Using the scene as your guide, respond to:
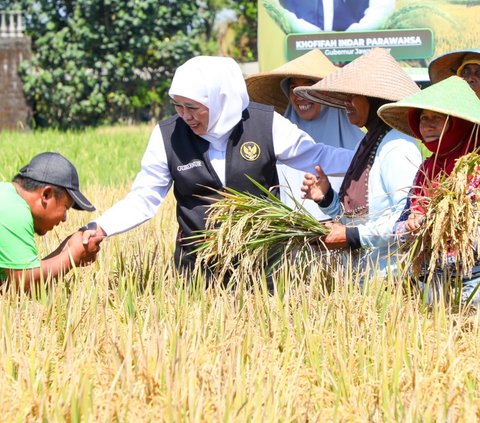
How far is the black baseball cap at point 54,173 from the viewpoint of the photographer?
146 inches

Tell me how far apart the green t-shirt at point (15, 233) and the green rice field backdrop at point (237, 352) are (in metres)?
0.12

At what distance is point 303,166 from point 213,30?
22.8 m

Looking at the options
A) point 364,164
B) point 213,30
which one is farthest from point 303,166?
point 213,30

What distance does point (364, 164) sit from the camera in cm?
379

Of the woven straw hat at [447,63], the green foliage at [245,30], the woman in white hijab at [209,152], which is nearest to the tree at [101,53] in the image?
the green foliage at [245,30]

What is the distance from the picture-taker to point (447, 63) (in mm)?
4398

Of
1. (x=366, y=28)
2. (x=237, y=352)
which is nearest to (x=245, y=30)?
(x=366, y=28)

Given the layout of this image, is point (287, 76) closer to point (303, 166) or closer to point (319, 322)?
point (303, 166)

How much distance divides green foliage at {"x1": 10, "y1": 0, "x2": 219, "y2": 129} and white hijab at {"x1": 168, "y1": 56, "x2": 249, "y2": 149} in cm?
1551

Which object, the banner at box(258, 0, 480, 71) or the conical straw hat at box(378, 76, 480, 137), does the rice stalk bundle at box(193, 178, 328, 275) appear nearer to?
the conical straw hat at box(378, 76, 480, 137)

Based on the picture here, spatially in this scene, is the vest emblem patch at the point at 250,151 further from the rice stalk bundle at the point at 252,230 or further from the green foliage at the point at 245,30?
the green foliage at the point at 245,30

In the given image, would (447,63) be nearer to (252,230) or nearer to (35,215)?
(252,230)

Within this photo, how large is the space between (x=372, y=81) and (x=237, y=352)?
51.3 inches

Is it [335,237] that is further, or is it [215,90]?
[215,90]
